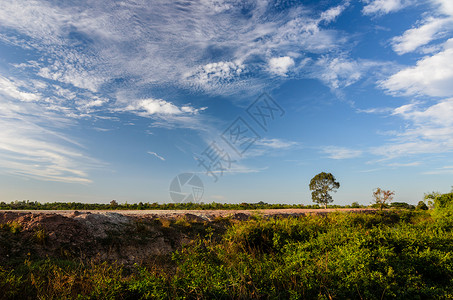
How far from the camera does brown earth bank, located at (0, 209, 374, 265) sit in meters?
9.20

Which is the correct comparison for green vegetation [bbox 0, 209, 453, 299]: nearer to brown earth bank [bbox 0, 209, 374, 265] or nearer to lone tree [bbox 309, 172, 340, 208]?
brown earth bank [bbox 0, 209, 374, 265]

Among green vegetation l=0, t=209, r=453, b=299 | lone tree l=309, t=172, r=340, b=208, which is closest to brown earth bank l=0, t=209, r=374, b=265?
green vegetation l=0, t=209, r=453, b=299

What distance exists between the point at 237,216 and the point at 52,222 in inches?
402

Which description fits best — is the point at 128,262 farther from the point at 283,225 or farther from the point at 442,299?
the point at 442,299

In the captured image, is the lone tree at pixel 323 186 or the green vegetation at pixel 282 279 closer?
the green vegetation at pixel 282 279

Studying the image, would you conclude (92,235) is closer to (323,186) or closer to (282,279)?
(282,279)

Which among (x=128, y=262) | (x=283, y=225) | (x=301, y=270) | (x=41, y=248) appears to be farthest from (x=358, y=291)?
(x=41, y=248)

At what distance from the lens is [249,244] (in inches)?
421

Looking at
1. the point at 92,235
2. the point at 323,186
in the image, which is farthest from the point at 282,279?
the point at 323,186

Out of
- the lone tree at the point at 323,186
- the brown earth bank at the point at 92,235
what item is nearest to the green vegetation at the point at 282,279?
the brown earth bank at the point at 92,235

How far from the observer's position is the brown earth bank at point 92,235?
920 cm

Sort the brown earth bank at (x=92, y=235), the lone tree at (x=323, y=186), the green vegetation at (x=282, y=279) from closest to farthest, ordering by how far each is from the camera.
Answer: the green vegetation at (x=282, y=279), the brown earth bank at (x=92, y=235), the lone tree at (x=323, y=186)

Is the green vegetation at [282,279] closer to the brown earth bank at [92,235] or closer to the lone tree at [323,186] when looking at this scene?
the brown earth bank at [92,235]

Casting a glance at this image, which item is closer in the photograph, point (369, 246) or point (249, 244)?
point (369, 246)
